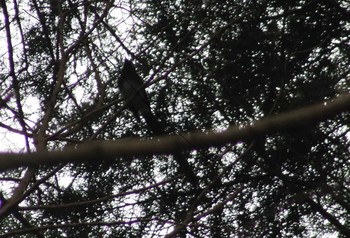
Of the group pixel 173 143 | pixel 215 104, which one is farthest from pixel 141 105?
pixel 173 143

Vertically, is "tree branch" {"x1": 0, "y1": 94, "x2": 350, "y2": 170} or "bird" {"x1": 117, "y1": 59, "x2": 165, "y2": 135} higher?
"bird" {"x1": 117, "y1": 59, "x2": 165, "y2": 135}

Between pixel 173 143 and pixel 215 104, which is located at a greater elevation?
pixel 215 104

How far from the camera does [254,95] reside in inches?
152

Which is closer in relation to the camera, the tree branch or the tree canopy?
the tree branch

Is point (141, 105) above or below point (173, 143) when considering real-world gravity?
above

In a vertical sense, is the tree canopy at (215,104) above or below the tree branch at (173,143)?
above

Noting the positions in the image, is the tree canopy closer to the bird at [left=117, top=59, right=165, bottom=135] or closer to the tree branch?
the bird at [left=117, top=59, right=165, bottom=135]

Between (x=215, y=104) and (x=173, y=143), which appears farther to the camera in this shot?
(x=215, y=104)

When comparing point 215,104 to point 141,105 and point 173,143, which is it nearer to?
point 141,105

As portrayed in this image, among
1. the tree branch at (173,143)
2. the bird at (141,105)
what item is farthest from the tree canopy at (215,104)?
the tree branch at (173,143)

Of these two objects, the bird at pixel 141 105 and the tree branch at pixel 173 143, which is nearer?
the tree branch at pixel 173 143

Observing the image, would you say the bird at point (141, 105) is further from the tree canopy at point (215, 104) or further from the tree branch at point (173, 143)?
the tree branch at point (173, 143)

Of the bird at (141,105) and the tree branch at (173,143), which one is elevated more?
the bird at (141,105)

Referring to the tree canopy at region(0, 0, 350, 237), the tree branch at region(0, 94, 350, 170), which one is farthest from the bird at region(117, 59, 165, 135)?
the tree branch at region(0, 94, 350, 170)
